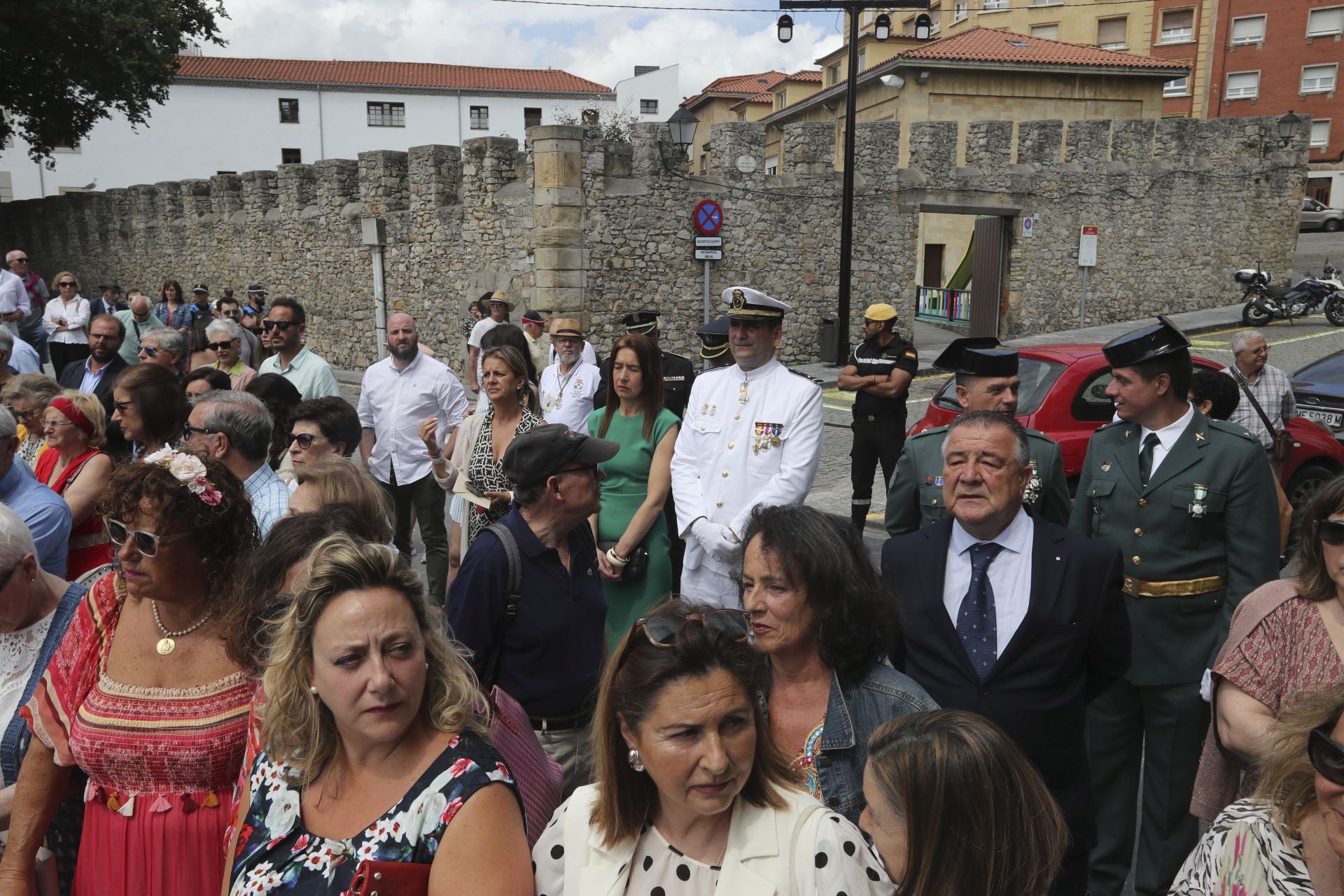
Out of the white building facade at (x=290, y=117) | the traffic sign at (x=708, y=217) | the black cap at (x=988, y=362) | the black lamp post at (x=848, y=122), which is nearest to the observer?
the black cap at (x=988, y=362)

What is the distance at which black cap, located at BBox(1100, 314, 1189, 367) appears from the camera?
11.9 ft

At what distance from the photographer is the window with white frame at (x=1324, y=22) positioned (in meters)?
40.5

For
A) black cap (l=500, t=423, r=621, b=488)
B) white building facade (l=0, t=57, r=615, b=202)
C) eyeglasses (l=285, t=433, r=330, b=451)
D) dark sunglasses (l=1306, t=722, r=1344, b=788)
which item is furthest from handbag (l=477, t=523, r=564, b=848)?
white building facade (l=0, t=57, r=615, b=202)

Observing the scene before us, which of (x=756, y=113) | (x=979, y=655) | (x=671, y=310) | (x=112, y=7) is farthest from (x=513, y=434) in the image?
(x=756, y=113)

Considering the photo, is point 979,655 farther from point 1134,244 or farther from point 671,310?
point 1134,244

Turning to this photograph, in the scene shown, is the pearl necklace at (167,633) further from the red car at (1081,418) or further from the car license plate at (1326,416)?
the car license plate at (1326,416)

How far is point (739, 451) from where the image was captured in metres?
4.55

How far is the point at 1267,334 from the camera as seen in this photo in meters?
20.2

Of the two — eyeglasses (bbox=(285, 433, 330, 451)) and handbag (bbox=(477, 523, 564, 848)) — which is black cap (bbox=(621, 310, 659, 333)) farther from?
handbag (bbox=(477, 523, 564, 848))

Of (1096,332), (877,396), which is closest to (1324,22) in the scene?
(1096,332)

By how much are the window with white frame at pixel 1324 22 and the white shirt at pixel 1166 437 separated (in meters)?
47.0

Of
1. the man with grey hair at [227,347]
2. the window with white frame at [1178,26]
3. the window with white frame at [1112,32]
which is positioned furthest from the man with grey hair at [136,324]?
the window with white frame at [1178,26]

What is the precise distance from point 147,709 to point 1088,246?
2130 centimetres

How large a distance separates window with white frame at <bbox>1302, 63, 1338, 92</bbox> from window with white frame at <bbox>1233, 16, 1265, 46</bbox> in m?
2.23
